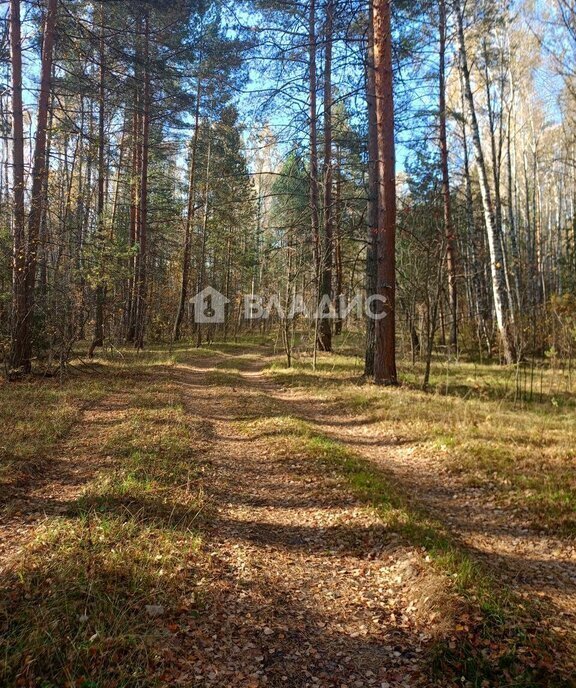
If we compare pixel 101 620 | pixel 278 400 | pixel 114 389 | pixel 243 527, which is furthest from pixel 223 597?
pixel 114 389

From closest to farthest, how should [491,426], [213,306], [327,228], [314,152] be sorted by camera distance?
[491,426], [314,152], [327,228], [213,306]

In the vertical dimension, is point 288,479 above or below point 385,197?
below

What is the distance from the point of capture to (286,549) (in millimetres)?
3695

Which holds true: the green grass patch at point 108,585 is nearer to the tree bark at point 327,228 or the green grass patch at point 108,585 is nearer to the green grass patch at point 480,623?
the green grass patch at point 480,623

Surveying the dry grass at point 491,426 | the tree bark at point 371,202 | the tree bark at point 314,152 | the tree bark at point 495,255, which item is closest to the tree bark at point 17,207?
the dry grass at point 491,426

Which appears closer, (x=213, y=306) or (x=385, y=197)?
(x=385, y=197)

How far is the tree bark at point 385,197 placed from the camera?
917 centimetres

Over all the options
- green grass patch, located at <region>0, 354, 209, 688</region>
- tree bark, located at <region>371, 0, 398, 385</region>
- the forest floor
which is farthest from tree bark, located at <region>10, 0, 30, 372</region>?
tree bark, located at <region>371, 0, 398, 385</region>

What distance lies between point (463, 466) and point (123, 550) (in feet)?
13.3

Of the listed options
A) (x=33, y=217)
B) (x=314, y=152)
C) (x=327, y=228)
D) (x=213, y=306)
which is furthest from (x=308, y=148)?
(x=213, y=306)

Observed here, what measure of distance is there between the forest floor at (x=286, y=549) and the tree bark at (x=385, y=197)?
8.92ft

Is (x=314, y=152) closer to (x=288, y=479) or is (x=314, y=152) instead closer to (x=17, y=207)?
(x=17, y=207)

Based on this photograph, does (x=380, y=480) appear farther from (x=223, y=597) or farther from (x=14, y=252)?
(x=14, y=252)

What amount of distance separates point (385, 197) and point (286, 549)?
7.81 meters
